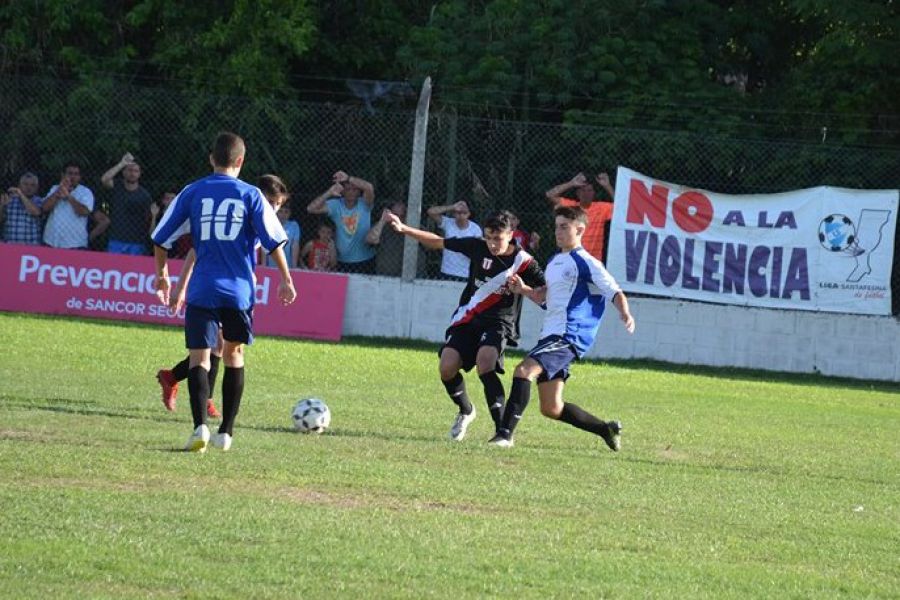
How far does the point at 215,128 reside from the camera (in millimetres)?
20672

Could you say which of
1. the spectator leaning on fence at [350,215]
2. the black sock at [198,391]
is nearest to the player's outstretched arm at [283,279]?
the black sock at [198,391]

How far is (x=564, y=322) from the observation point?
10.5m

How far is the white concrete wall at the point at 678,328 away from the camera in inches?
791

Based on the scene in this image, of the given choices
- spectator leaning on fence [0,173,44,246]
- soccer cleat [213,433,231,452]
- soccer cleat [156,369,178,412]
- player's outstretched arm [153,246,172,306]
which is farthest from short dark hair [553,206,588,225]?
spectator leaning on fence [0,173,44,246]

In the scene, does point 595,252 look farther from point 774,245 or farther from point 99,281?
point 99,281

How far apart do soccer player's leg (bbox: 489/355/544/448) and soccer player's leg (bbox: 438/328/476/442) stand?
47 centimetres

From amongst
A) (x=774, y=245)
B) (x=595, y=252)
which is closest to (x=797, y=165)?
(x=774, y=245)

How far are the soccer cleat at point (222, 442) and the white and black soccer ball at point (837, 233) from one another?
12.2 meters

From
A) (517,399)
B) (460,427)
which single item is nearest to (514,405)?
(517,399)

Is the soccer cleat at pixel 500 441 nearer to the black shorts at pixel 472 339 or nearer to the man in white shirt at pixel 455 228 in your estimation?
the black shorts at pixel 472 339

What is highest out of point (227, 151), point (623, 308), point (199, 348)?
point (227, 151)

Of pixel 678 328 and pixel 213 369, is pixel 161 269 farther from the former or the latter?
pixel 678 328

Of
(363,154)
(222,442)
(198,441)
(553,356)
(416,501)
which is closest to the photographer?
(416,501)

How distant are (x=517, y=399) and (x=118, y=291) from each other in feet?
34.6
